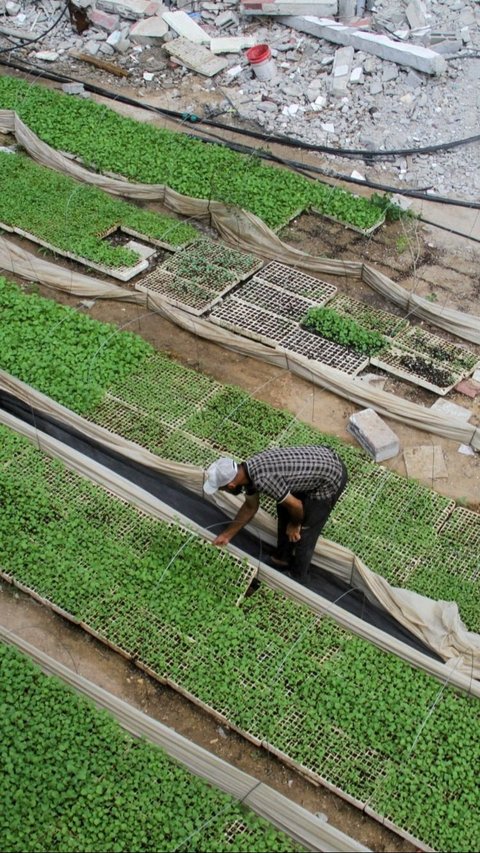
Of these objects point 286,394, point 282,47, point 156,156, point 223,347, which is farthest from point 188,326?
point 282,47

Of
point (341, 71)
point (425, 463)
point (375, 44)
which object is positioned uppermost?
point (375, 44)

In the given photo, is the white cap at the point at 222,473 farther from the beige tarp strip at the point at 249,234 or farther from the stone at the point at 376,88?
the stone at the point at 376,88

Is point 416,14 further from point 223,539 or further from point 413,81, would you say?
point 223,539

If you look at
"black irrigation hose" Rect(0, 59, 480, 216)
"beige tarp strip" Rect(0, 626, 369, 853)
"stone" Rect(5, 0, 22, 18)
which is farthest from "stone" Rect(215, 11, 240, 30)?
Answer: "beige tarp strip" Rect(0, 626, 369, 853)

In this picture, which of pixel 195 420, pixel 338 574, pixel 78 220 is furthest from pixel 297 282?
pixel 338 574

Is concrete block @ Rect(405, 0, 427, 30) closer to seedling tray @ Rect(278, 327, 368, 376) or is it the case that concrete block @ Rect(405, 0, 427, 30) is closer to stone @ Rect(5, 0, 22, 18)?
stone @ Rect(5, 0, 22, 18)

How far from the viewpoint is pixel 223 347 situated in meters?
9.43

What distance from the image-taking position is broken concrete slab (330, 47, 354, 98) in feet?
43.8

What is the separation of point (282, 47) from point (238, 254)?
5.63m

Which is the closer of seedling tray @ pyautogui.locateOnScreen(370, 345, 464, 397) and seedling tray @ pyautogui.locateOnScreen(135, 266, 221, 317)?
seedling tray @ pyautogui.locateOnScreen(370, 345, 464, 397)

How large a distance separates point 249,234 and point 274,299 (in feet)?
3.85

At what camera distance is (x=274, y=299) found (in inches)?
391

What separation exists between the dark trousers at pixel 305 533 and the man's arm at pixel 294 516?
4 centimetres

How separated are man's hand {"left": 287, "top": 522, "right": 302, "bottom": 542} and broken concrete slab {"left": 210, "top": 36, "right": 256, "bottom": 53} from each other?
10.2 meters
